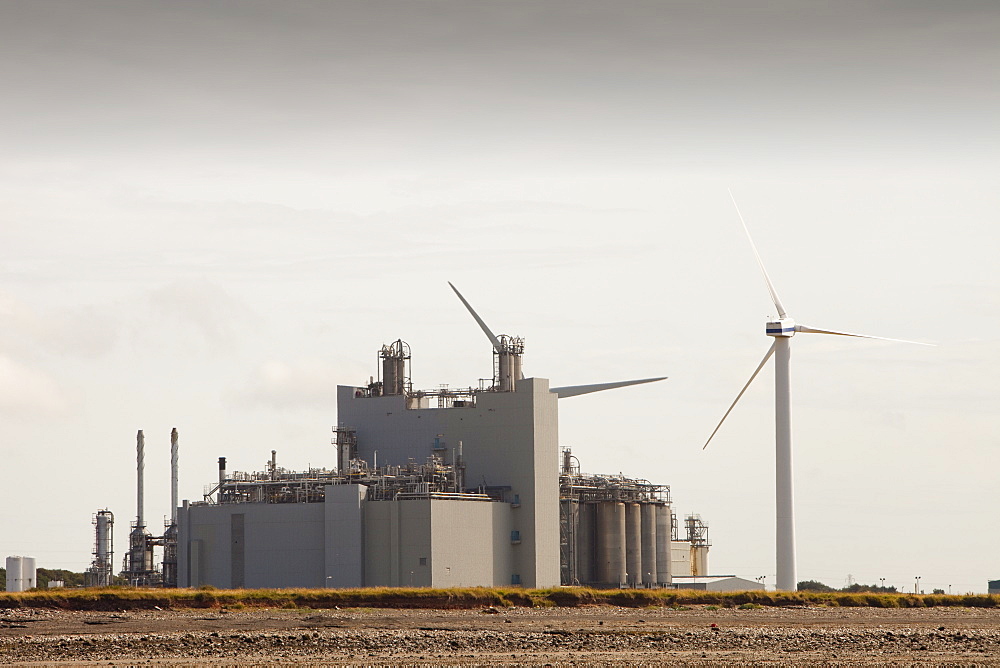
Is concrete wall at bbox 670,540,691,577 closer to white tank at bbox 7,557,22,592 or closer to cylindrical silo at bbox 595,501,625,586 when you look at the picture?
cylindrical silo at bbox 595,501,625,586

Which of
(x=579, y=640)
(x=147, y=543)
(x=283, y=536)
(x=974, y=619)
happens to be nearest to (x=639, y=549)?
(x=283, y=536)

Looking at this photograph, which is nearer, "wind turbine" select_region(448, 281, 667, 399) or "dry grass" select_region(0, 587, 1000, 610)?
"dry grass" select_region(0, 587, 1000, 610)

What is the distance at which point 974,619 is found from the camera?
6669cm

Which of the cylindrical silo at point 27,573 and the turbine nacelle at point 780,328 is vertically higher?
the turbine nacelle at point 780,328

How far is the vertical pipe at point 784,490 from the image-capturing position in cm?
9362

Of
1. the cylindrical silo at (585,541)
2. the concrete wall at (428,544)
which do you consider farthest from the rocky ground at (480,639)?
the cylindrical silo at (585,541)

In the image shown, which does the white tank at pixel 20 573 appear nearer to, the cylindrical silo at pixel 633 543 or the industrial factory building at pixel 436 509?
the industrial factory building at pixel 436 509

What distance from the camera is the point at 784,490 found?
308 ft

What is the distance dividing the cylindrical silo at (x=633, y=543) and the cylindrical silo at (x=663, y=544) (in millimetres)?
2728

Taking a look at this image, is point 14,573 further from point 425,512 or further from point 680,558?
point 680,558

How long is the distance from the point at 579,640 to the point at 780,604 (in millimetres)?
32473

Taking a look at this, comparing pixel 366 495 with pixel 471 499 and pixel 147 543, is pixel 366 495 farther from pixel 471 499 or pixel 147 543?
pixel 147 543

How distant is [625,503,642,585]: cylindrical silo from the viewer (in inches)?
4190

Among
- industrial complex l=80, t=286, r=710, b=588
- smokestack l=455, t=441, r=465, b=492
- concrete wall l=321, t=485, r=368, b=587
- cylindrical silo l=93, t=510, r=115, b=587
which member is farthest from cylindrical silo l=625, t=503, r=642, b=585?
cylindrical silo l=93, t=510, r=115, b=587
